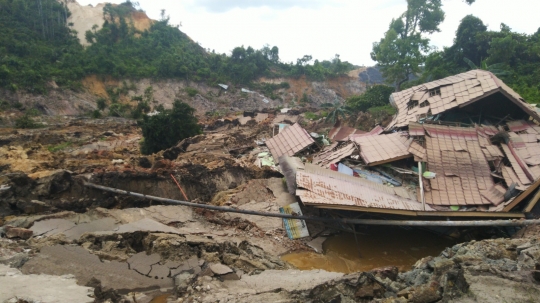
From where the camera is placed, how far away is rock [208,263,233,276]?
4902 mm

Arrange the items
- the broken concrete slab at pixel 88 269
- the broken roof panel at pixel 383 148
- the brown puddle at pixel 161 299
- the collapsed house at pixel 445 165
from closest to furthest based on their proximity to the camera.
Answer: the brown puddle at pixel 161 299, the broken concrete slab at pixel 88 269, the collapsed house at pixel 445 165, the broken roof panel at pixel 383 148

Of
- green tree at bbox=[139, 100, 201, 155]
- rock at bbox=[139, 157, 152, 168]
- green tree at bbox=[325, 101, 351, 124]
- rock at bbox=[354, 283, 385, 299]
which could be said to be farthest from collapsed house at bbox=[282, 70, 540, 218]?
green tree at bbox=[325, 101, 351, 124]

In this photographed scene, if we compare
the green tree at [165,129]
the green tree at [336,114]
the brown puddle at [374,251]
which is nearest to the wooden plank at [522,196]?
the brown puddle at [374,251]

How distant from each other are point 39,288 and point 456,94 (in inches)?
521

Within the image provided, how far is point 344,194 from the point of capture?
7.78 meters

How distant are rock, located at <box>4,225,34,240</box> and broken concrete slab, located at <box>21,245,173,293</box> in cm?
122

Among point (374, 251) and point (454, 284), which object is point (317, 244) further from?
point (454, 284)

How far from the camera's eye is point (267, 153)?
13.9 m

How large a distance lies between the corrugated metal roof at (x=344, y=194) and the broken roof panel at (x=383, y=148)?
4.78ft

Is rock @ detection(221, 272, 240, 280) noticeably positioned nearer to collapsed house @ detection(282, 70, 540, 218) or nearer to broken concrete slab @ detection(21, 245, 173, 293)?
broken concrete slab @ detection(21, 245, 173, 293)

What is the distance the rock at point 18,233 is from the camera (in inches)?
227

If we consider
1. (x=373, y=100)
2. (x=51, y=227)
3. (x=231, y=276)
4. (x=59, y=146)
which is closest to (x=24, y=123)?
(x=59, y=146)

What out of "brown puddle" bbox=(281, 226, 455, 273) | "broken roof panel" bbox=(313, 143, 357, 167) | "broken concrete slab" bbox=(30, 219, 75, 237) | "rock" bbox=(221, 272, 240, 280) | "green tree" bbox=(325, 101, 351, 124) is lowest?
"brown puddle" bbox=(281, 226, 455, 273)

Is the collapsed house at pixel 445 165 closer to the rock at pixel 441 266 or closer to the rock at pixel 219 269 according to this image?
the rock at pixel 219 269
